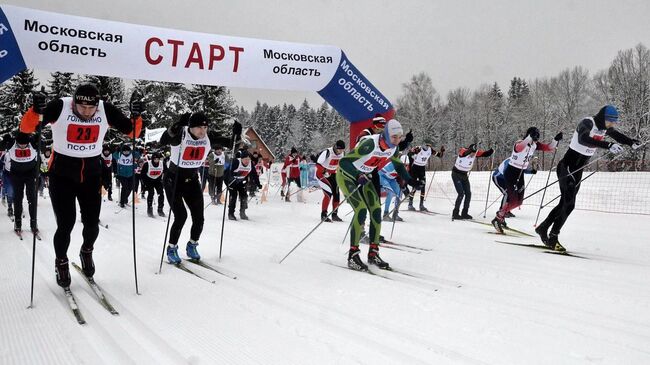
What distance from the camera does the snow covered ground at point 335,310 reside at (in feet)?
8.28

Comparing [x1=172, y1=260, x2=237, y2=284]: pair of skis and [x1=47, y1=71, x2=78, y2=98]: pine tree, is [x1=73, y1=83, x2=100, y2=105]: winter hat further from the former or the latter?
[x1=47, y1=71, x2=78, y2=98]: pine tree

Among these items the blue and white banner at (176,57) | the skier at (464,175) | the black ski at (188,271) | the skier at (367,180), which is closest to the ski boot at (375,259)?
the skier at (367,180)

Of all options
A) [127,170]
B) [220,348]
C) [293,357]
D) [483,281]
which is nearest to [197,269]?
[220,348]

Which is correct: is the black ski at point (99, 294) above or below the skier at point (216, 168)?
below

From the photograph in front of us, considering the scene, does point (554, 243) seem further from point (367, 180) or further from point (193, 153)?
point (193, 153)

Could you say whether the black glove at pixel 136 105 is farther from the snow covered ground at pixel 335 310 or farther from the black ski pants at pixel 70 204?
the snow covered ground at pixel 335 310

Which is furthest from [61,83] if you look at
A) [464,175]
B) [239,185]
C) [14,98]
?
[464,175]

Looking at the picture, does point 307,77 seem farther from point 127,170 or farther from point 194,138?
point 127,170

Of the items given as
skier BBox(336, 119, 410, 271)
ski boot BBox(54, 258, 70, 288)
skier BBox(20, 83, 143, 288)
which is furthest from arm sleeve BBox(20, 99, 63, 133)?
skier BBox(336, 119, 410, 271)

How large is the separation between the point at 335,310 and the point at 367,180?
1995 millimetres

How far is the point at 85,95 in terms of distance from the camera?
3.48m

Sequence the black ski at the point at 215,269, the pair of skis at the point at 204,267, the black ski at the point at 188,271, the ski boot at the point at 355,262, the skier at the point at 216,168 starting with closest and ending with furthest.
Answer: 1. the black ski at the point at 188,271
2. the pair of skis at the point at 204,267
3. the black ski at the point at 215,269
4. the ski boot at the point at 355,262
5. the skier at the point at 216,168

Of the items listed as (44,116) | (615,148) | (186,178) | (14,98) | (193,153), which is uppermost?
(14,98)

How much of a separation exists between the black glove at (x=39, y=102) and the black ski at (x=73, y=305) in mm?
1565
